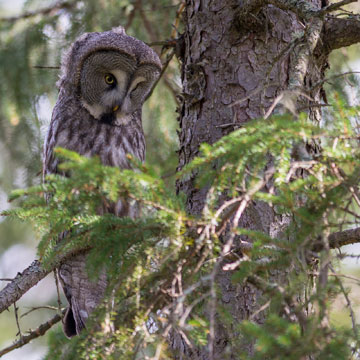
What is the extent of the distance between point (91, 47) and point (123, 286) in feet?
6.78

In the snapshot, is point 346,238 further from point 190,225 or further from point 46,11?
point 46,11

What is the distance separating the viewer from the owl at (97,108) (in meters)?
3.32

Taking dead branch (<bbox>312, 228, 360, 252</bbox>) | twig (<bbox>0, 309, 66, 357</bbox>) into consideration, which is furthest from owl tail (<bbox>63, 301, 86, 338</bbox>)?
dead branch (<bbox>312, 228, 360, 252</bbox>)

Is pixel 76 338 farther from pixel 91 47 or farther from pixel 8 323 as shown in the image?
pixel 8 323

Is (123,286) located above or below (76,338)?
above

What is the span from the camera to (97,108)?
3420 millimetres

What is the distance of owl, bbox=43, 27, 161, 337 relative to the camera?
10.9 ft

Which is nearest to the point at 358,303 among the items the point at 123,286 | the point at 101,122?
the point at 123,286

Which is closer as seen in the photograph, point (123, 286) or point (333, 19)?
point (123, 286)

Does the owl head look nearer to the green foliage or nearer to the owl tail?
the owl tail

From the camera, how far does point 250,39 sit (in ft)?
9.38

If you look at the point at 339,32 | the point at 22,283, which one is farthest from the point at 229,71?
the point at 22,283

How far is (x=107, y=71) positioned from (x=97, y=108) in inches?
9.4

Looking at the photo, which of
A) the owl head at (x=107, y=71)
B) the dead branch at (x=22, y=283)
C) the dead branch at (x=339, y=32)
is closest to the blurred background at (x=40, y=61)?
the owl head at (x=107, y=71)
